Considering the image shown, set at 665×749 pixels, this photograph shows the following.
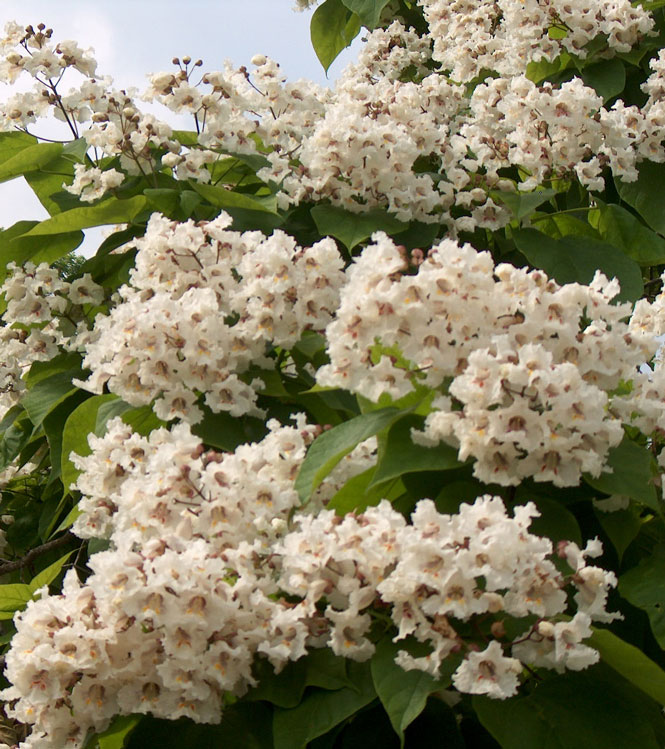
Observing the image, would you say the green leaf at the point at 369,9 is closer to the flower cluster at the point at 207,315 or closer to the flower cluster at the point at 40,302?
the flower cluster at the point at 40,302

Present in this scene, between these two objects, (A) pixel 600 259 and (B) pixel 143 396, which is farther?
(A) pixel 600 259

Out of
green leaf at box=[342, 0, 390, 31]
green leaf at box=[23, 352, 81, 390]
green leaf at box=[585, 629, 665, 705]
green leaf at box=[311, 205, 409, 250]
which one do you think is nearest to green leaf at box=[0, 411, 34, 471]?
green leaf at box=[23, 352, 81, 390]

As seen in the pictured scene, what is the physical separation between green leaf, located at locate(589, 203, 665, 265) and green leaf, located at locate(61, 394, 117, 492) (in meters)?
1.65

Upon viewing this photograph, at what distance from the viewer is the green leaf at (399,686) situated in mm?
1555

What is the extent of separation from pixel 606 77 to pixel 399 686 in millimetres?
2572

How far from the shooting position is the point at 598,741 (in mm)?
1633

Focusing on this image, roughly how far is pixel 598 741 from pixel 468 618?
0.27 meters

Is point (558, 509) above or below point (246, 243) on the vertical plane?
below

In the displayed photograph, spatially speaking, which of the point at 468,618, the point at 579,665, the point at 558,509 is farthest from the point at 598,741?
the point at 558,509

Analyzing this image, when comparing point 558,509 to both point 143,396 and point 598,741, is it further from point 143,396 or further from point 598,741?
point 143,396

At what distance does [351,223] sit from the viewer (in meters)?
2.79

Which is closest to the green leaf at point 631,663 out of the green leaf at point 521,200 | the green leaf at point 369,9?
the green leaf at point 521,200

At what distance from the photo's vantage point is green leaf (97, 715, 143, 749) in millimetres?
1830

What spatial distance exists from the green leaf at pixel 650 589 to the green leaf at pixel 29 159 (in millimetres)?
2162
